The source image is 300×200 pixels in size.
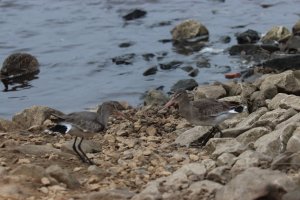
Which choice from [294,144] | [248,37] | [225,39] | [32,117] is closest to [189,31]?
[225,39]

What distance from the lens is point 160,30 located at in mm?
23844

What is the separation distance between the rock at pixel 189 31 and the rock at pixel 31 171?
14.7 meters

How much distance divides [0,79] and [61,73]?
1.59m

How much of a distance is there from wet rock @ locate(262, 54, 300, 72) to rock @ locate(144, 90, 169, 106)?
11.2 feet

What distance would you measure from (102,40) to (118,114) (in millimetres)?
12480

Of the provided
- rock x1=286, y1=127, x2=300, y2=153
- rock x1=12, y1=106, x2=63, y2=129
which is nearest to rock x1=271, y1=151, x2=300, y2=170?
rock x1=286, y1=127, x2=300, y2=153

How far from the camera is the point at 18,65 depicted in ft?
63.1

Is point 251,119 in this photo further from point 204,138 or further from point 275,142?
point 275,142

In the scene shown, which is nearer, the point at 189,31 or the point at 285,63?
the point at 285,63

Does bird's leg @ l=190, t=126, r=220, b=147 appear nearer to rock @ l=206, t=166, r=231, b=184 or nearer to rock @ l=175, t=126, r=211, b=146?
rock @ l=175, t=126, r=211, b=146

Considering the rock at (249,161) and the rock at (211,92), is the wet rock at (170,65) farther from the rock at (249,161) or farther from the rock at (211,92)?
the rock at (249,161)

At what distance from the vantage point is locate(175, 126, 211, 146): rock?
35.9 ft

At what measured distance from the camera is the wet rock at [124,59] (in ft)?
65.6

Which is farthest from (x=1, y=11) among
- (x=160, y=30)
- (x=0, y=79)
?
(x=0, y=79)
